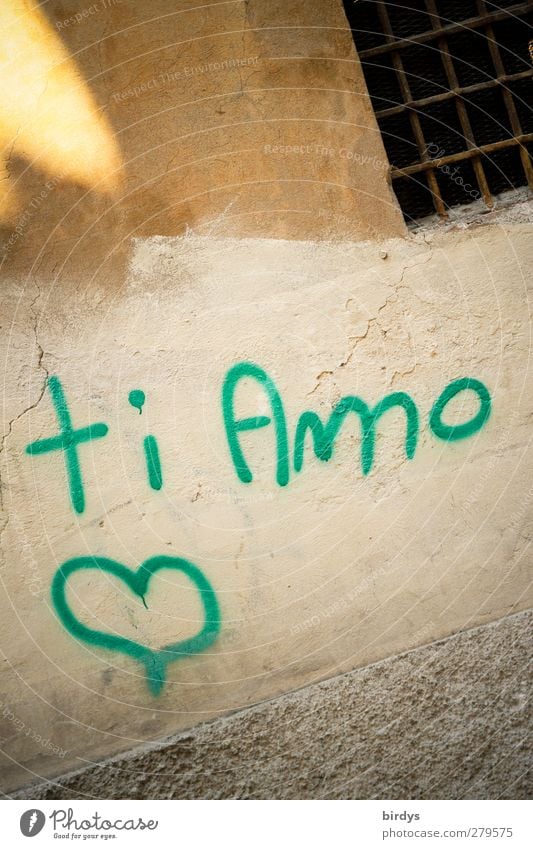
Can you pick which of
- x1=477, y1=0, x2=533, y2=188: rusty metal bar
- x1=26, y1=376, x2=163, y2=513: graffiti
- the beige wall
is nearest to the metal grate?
x1=477, y1=0, x2=533, y2=188: rusty metal bar

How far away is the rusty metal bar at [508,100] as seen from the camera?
303cm

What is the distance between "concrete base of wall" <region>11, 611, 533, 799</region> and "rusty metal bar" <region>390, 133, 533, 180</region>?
2167 millimetres

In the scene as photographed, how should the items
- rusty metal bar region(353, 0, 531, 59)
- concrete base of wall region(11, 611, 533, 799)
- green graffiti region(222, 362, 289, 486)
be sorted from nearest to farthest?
concrete base of wall region(11, 611, 533, 799) < green graffiti region(222, 362, 289, 486) < rusty metal bar region(353, 0, 531, 59)

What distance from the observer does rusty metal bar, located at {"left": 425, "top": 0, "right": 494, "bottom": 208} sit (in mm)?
3023

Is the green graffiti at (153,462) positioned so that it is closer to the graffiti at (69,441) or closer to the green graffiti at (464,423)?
the graffiti at (69,441)

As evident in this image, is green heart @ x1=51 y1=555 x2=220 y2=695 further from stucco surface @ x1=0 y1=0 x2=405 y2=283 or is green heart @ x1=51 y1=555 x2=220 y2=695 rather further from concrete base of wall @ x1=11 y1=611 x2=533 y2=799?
stucco surface @ x1=0 y1=0 x2=405 y2=283

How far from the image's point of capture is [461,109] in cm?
304

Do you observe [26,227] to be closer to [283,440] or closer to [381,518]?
[283,440]

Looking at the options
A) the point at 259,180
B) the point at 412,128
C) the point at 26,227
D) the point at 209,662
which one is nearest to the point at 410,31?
the point at 412,128

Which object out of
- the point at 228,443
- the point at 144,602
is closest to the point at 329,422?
the point at 228,443

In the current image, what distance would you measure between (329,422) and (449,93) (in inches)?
65.4

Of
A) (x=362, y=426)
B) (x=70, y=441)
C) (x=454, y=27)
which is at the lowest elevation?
(x=362, y=426)

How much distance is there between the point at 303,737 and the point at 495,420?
5.38 feet

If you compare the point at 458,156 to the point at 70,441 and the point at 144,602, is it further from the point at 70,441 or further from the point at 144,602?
the point at 144,602
